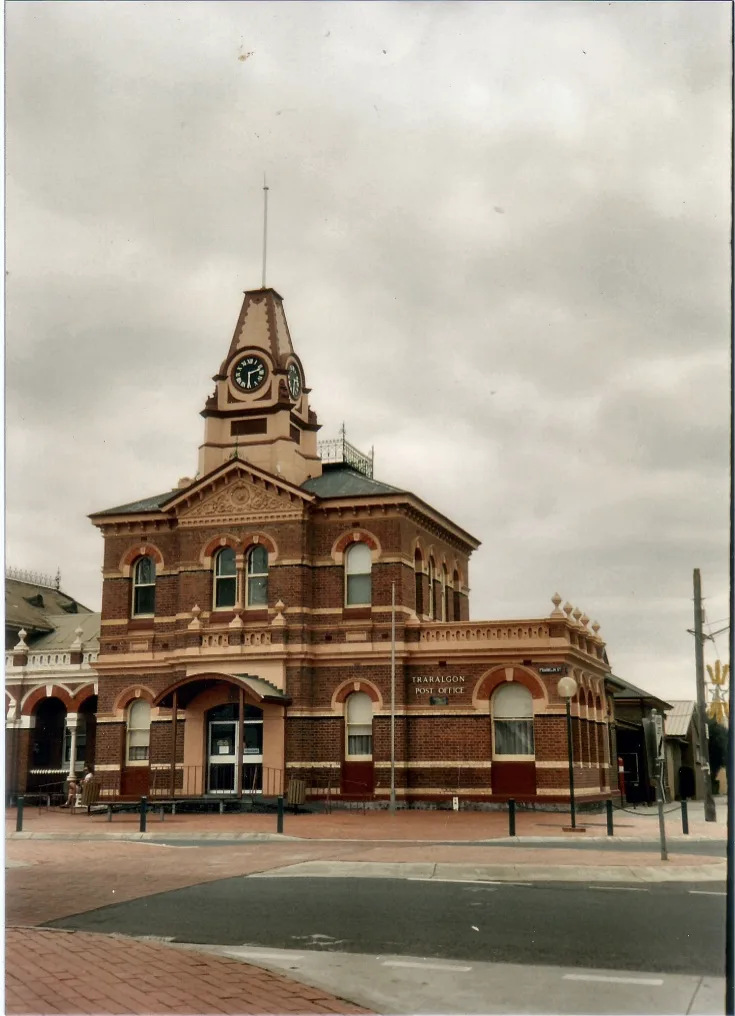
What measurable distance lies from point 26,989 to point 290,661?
931 inches

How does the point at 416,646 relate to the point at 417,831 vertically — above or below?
above

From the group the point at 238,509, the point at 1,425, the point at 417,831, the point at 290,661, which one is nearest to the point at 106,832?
the point at 417,831

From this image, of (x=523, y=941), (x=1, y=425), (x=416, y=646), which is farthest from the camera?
(x=416, y=646)

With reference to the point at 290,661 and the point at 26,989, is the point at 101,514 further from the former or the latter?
the point at 26,989

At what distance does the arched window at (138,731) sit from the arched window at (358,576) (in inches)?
293

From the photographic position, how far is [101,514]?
34688mm

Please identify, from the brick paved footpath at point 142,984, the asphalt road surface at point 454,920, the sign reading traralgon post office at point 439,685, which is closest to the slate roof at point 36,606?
the sign reading traralgon post office at point 439,685

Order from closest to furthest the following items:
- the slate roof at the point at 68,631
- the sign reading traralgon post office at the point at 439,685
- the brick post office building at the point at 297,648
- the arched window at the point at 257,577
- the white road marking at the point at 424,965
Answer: the white road marking at the point at 424,965, the brick post office building at the point at 297,648, the sign reading traralgon post office at the point at 439,685, the arched window at the point at 257,577, the slate roof at the point at 68,631

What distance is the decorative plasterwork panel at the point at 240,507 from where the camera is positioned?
3300 cm

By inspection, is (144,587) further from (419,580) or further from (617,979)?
(617,979)

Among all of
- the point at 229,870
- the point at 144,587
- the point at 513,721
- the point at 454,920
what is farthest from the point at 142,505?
the point at 454,920

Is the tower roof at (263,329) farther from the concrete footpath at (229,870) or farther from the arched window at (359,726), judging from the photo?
the concrete footpath at (229,870)

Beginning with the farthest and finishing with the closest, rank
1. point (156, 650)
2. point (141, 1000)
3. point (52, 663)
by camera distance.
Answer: point (52, 663), point (156, 650), point (141, 1000)

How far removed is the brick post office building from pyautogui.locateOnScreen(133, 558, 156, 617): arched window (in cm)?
6
